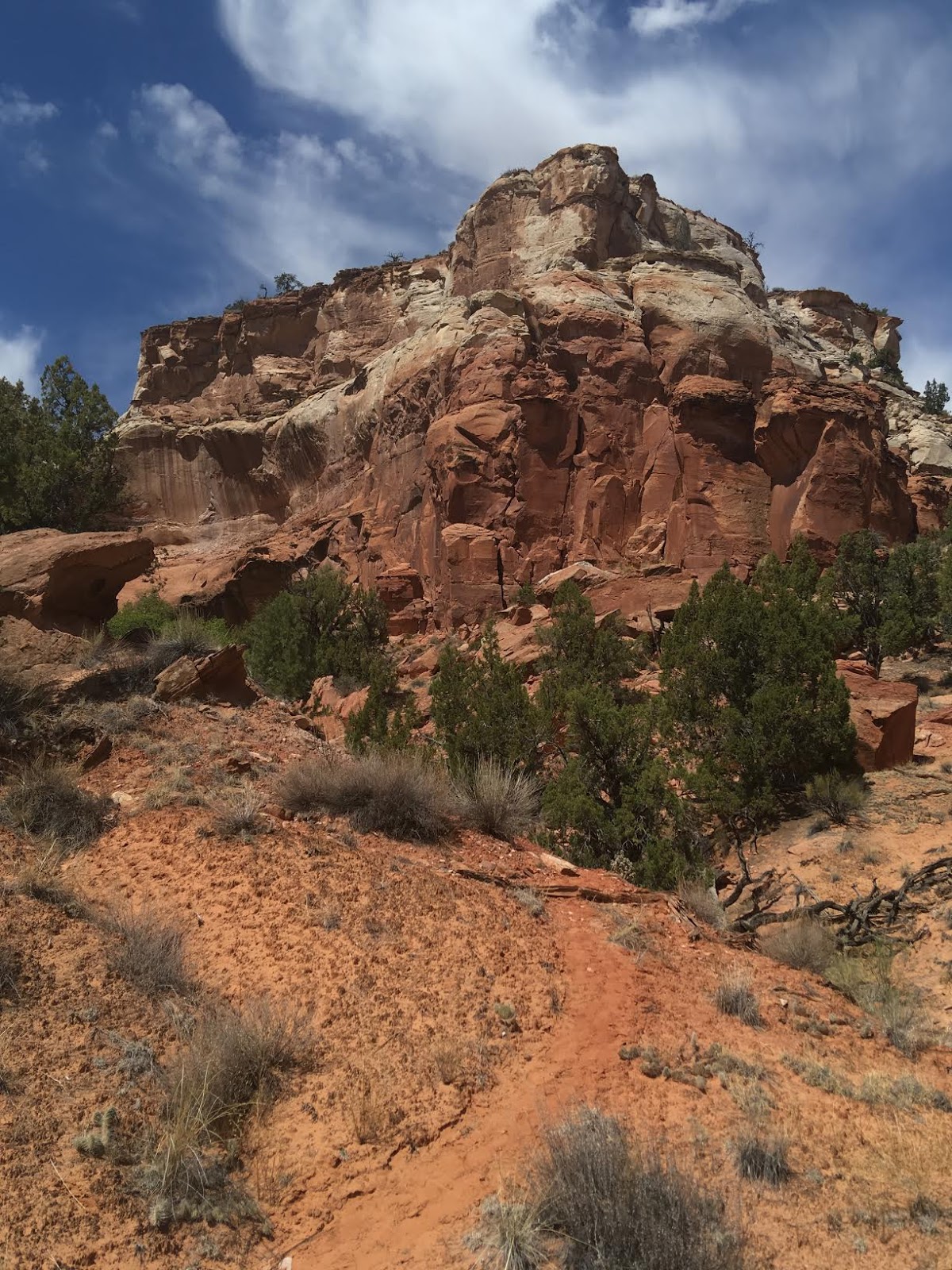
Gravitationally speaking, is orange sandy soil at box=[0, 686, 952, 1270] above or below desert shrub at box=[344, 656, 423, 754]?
below

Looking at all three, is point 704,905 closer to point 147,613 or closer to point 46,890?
point 46,890

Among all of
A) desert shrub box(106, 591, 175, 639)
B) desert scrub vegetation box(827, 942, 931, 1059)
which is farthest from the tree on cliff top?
desert scrub vegetation box(827, 942, 931, 1059)

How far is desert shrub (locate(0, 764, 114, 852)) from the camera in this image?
6.43 m

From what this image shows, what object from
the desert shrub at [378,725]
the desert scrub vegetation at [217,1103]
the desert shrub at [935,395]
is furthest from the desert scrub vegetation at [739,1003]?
the desert shrub at [935,395]

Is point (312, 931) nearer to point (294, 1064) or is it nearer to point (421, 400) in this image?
point (294, 1064)

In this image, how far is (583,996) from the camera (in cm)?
595

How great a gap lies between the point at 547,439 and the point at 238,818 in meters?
29.5

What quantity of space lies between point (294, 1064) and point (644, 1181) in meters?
2.10

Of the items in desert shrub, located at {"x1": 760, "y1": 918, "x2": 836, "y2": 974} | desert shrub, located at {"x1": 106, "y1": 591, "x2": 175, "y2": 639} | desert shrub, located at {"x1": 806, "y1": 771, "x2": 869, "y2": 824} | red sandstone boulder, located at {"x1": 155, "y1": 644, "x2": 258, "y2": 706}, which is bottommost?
desert shrub, located at {"x1": 760, "y1": 918, "x2": 836, "y2": 974}

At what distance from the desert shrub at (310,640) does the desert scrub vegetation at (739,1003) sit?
17.7m


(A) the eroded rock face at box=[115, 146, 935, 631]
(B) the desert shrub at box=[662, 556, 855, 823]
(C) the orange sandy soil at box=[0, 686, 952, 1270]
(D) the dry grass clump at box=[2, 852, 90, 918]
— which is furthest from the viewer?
(A) the eroded rock face at box=[115, 146, 935, 631]

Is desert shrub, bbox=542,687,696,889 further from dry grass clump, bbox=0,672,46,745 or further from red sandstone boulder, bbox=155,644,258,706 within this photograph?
dry grass clump, bbox=0,672,46,745

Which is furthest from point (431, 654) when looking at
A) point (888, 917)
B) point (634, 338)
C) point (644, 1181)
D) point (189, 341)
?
point (189, 341)

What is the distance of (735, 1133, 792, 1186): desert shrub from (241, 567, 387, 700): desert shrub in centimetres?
1948
